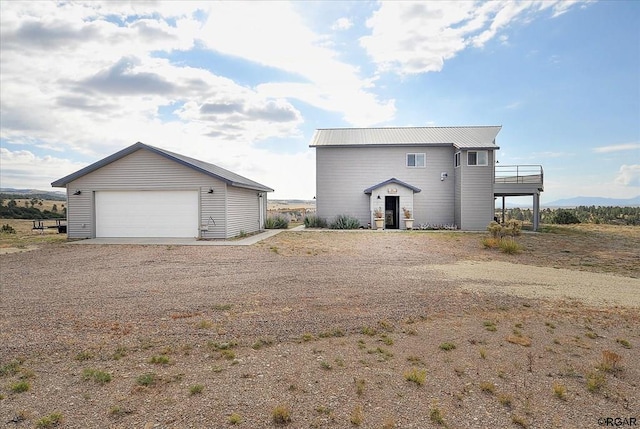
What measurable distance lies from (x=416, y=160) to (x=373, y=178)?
9.78ft

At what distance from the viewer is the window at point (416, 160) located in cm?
2350

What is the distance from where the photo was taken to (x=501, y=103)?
22609 mm

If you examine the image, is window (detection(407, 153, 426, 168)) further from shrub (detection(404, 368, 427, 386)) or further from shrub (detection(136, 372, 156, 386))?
shrub (detection(136, 372, 156, 386))

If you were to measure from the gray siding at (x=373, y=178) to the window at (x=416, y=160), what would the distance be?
235mm

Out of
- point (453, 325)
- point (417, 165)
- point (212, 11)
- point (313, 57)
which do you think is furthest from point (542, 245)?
point (212, 11)

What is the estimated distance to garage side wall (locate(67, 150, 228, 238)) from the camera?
16.9 metres

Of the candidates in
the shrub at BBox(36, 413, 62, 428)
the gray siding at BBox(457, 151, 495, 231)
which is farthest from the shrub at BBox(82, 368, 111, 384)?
the gray siding at BBox(457, 151, 495, 231)

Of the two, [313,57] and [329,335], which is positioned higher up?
[313,57]

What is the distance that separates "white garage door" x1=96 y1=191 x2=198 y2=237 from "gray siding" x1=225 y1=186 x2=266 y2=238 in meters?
1.59

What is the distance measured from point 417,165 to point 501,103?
6.28 m

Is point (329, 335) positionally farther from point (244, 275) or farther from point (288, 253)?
point (288, 253)

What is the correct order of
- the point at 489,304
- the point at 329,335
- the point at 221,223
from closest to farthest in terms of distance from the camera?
1. the point at 329,335
2. the point at 489,304
3. the point at 221,223

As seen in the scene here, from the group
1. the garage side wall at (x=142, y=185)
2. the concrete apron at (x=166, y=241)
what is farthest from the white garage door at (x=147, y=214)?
the concrete apron at (x=166, y=241)

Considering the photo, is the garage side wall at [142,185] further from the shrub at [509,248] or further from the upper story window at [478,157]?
the upper story window at [478,157]
